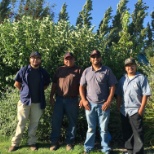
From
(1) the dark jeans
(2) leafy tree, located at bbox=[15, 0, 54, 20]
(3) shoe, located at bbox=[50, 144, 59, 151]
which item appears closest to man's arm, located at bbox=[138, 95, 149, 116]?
(1) the dark jeans

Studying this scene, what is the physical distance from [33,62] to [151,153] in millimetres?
3045

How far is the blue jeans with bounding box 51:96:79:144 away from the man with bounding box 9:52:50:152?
1.03 ft

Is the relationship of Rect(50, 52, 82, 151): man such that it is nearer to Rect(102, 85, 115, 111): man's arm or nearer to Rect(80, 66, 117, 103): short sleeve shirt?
Rect(80, 66, 117, 103): short sleeve shirt

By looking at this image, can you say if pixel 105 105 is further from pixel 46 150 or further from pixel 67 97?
pixel 46 150

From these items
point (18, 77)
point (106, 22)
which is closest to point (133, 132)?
point (18, 77)

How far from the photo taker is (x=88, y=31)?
8188 millimetres

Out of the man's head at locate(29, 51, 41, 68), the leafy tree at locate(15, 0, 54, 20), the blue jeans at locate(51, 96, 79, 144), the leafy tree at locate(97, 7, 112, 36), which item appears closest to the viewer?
the man's head at locate(29, 51, 41, 68)

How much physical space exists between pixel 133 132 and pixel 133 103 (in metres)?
0.58

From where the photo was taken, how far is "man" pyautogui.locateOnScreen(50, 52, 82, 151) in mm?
6207

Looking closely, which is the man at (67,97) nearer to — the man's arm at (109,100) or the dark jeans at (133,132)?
the man's arm at (109,100)

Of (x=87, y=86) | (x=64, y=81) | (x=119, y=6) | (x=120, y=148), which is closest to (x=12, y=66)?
(x=64, y=81)

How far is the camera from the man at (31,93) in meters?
6.15

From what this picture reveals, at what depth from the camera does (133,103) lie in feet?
18.5

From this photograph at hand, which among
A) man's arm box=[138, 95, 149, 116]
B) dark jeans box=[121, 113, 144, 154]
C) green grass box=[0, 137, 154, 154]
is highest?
man's arm box=[138, 95, 149, 116]
